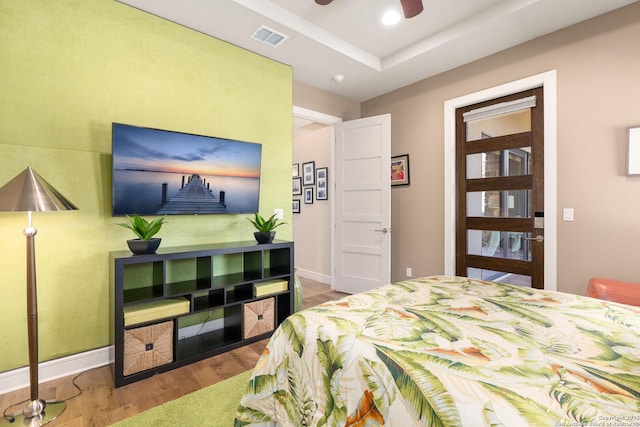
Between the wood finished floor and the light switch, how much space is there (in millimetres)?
2943

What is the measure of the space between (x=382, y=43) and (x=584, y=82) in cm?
184

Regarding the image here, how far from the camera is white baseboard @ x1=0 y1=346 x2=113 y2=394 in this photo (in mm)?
1947

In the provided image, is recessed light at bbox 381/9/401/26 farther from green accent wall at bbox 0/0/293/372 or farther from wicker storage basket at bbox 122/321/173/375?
wicker storage basket at bbox 122/321/173/375

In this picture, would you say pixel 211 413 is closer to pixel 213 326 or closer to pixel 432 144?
pixel 213 326

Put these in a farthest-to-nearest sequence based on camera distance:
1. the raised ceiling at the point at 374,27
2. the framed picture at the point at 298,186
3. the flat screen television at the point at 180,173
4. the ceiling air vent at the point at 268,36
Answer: the framed picture at the point at 298,186, the ceiling air vent at the point at 268,36, the raised ceiling at the point at 374,27, the flat screen television at the point at 180,173

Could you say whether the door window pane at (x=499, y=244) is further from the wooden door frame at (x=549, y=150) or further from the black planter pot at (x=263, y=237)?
the black planter pot at (x=263, y=237)

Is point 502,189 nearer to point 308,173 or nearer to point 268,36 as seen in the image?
point 268,36

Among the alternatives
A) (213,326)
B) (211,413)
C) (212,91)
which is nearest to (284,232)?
(213,326)

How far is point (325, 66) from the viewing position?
133 inches

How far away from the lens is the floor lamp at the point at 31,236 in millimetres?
1605

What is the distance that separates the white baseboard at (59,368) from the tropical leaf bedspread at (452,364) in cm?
155

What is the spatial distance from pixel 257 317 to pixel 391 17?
294cm

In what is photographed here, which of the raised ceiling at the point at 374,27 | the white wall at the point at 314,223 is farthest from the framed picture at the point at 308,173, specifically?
the raised ceiling at the point at 374,27

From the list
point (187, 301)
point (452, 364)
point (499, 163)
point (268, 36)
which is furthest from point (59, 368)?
point (499, 163)
